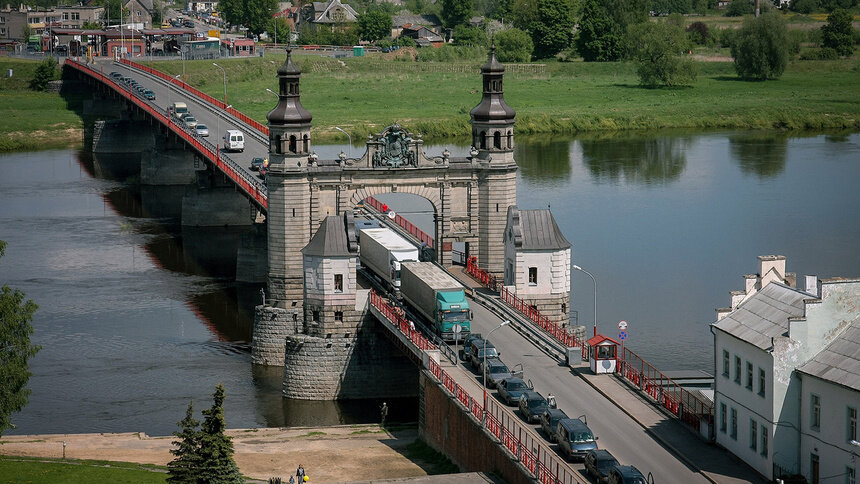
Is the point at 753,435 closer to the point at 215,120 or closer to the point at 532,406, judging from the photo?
the point at 532,406

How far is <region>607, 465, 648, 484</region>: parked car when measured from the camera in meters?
55.3

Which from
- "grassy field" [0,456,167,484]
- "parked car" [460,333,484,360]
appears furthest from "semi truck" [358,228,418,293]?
"grassy field" [0,456,167,484]

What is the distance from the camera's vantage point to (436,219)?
9481cm

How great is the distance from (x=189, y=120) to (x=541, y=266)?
249 feet

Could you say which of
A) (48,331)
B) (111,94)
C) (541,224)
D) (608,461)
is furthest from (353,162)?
(111,94)

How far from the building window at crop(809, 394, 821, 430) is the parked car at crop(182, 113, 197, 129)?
101m

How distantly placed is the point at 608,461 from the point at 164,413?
3403 cm

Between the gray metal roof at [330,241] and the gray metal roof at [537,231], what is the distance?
32.2 feet

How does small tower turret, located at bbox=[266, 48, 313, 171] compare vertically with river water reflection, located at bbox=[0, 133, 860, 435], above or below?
above

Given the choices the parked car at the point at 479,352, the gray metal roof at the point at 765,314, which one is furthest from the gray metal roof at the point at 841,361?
the parked car at the point at 479,352

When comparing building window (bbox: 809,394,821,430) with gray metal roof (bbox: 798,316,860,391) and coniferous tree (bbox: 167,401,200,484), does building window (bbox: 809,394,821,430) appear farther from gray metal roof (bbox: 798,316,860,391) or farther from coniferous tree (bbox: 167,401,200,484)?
coniferous tree (bbox: 167,401,200,484)

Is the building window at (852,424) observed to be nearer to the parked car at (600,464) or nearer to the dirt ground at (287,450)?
the parked car at (600,464)

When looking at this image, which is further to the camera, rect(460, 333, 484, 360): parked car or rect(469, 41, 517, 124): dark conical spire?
rect(469, 41, 517, 124): dark conical spire

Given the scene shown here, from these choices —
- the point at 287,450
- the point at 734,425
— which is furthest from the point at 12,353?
the point at 734,425
